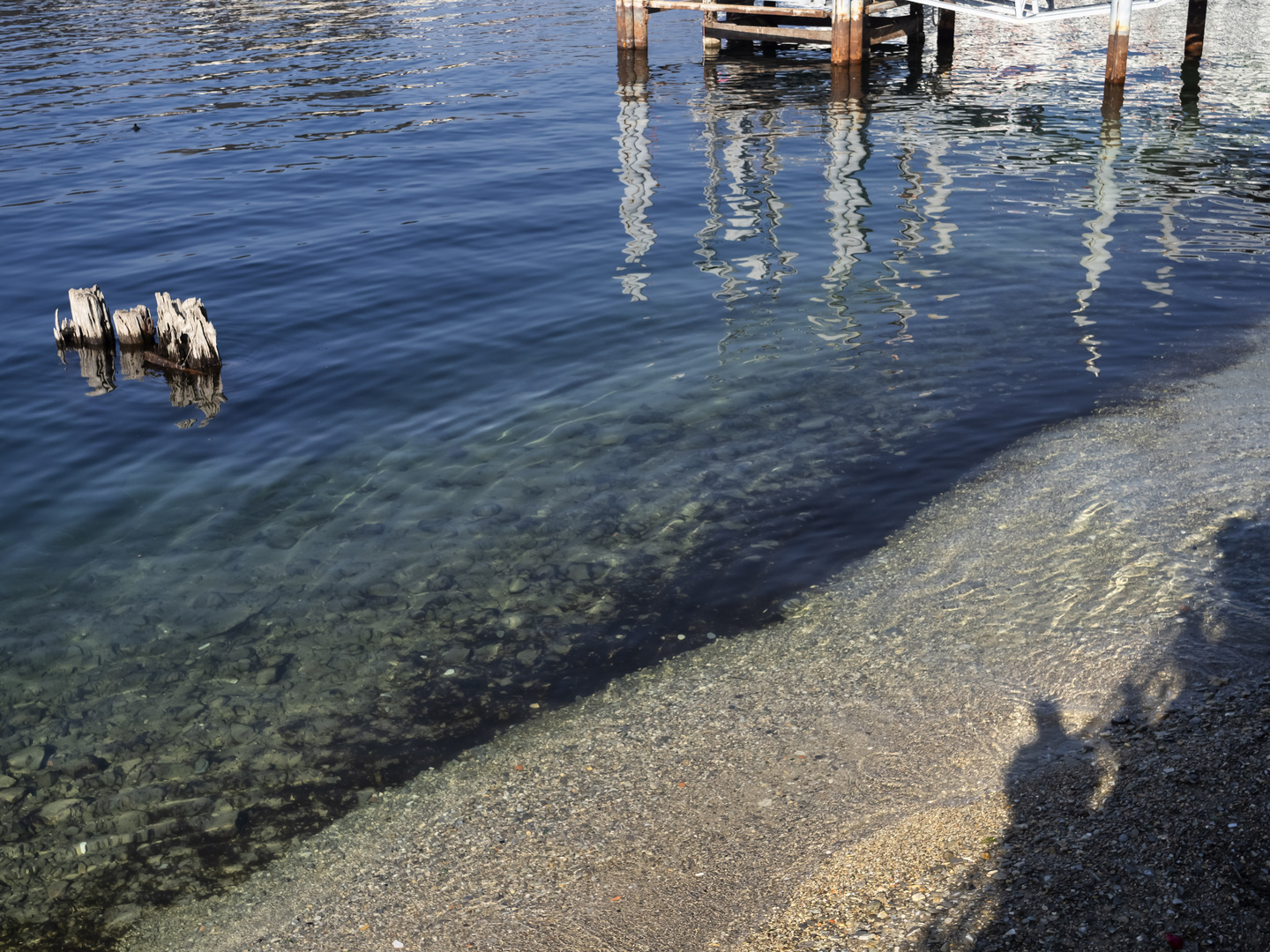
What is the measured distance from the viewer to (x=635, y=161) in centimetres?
2153

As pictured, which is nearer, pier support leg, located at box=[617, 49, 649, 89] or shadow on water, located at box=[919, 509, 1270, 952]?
shadow on water, located at box=[919, 509, 1270, 952]

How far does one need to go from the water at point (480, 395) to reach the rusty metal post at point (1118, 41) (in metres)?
1.23

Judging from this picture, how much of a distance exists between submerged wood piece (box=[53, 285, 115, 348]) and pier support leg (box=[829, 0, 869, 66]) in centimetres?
2068

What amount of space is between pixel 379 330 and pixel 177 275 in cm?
411

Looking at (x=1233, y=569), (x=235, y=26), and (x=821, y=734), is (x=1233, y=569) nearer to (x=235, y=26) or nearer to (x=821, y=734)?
(x=821, y=734)

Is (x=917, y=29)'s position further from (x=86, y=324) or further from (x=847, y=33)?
Answer: (x=86, y=324)

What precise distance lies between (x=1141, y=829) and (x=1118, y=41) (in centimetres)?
2401

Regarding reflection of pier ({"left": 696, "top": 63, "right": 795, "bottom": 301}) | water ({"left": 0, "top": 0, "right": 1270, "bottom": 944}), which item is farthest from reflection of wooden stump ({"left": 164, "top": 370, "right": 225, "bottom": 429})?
reflection of pier ({"left": 696, "top": 63, "right": 795, "bottom": 301})

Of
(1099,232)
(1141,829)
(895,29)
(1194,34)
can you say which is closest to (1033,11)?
(895,29)

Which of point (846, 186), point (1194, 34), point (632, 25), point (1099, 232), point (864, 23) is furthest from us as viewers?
point (632, 25)

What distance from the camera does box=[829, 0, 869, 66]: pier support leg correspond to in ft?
89.0

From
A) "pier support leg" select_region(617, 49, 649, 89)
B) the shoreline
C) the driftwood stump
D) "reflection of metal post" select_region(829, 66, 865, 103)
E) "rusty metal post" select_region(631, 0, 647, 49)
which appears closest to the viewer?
the shoreline

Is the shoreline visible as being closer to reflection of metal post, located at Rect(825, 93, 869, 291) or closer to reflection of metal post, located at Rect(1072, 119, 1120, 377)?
reflection of metal post, located at Rect(1072, 119, 1120, 377)

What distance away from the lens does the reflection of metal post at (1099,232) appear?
40.6 ft
